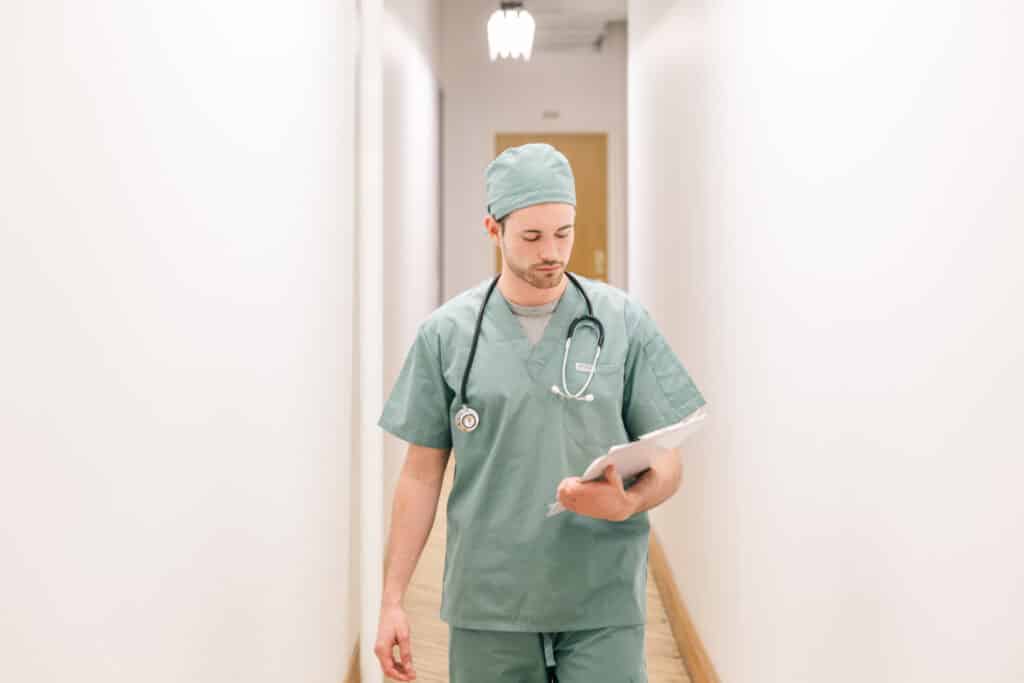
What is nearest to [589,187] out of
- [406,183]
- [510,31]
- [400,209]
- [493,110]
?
[493,110]

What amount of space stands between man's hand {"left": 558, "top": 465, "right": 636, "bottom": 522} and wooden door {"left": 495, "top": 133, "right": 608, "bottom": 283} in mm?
6325

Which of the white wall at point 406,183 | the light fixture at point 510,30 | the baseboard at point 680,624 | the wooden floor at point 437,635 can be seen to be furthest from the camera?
the light fixture at point 510,30

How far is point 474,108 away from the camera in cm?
745

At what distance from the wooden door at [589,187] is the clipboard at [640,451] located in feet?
20.6

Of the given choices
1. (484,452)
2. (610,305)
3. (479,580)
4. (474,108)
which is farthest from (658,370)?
(474,108)

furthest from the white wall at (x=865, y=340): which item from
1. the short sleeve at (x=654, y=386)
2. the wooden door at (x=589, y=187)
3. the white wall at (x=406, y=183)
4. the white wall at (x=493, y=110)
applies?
the wooden door at (x=589, y=187)

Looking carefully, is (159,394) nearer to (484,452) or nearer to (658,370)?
(484,452)

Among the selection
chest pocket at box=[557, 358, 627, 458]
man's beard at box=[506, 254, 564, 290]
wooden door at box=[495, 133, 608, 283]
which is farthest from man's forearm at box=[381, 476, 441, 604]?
wooden door at box=[495, 133, 608, 283]

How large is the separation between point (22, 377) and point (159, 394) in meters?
0.31

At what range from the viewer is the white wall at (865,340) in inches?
41.6

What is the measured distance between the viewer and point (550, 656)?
4.95 ft

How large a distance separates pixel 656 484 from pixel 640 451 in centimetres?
15

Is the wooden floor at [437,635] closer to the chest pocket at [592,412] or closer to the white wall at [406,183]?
the white wall at [406,183]

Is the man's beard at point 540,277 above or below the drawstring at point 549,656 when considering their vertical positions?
above
